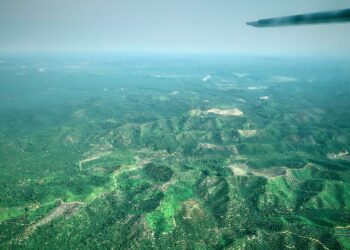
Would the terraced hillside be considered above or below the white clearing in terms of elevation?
below

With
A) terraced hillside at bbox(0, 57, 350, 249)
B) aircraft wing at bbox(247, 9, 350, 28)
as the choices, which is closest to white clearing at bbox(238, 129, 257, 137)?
terraced hillside at bbox(0, 57, 350, 249)

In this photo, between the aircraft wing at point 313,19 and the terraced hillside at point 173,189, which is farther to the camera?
the terraced hillside at point 173,189

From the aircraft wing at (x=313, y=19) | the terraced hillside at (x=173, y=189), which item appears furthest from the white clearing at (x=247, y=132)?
the aircraft wing at (x=313, y=19)

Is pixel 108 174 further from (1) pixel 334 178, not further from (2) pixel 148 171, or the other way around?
(1) pixel 334 178

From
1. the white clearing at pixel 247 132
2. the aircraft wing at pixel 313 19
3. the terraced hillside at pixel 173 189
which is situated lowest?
the terraced hillside at pixel 173 189

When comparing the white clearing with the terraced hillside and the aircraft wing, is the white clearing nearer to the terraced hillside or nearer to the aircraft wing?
the terraced hillside

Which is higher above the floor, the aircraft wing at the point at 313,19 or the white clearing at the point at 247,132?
the aircraft wing at the point at 313,19

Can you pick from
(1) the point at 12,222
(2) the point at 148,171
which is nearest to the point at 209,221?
(2) the point at 148,171

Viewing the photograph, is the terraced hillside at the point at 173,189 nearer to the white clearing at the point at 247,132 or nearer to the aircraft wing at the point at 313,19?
the white clearing at the point at 247,132

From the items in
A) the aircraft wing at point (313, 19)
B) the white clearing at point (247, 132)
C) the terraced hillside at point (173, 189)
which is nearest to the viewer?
the aircraft wing at point (313, 19)

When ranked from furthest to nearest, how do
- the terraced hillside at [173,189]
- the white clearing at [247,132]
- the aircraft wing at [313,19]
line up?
the white clearing at [247,132]
the terraced hillside at [173,189]
the aircraft wing at [313,19]
